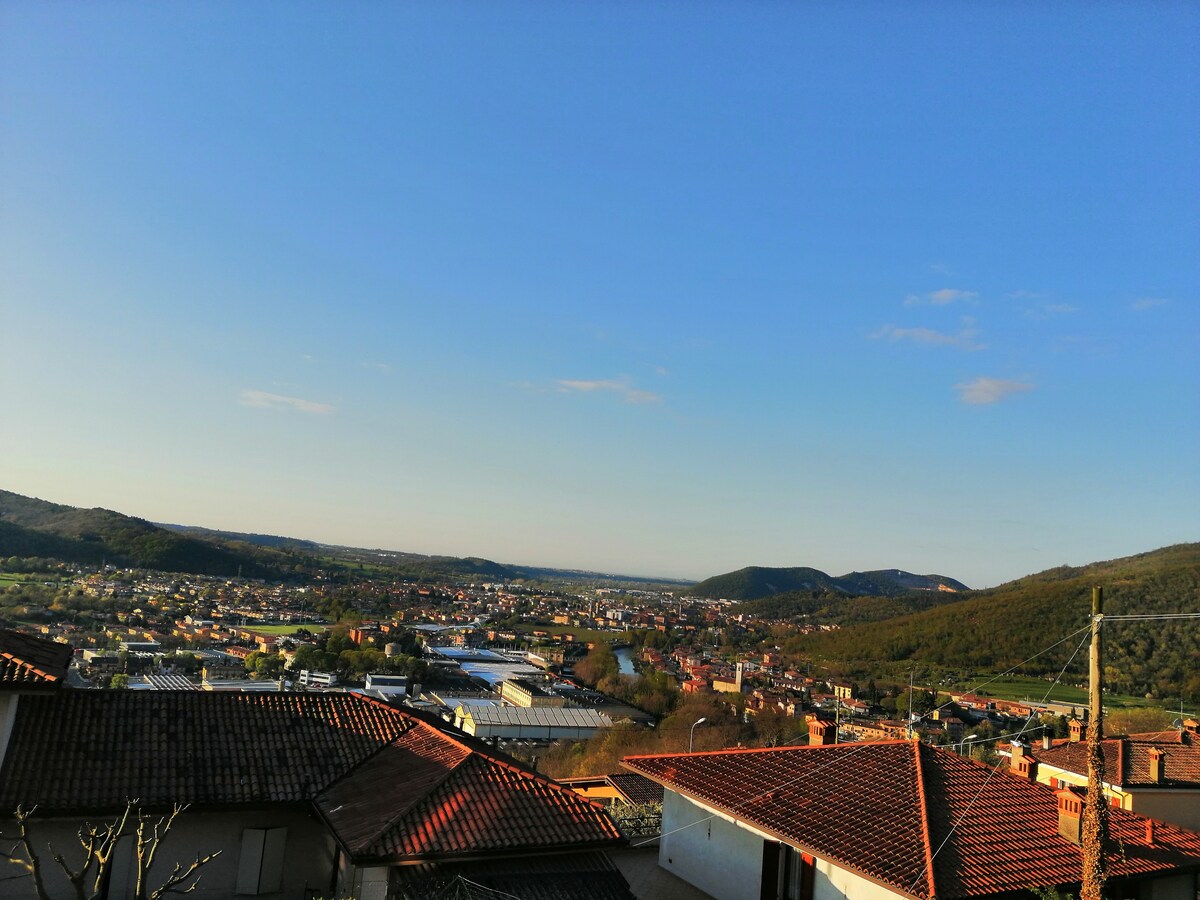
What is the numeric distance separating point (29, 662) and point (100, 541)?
118m

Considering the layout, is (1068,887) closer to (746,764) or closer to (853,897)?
(853,897)

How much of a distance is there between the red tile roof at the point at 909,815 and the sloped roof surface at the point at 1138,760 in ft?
23.9

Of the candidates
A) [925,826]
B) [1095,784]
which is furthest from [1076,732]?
[1095,784]

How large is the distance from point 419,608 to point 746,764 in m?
131

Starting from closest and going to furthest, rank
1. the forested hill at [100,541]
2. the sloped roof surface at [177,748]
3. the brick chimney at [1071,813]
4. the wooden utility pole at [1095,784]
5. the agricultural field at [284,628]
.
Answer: the wooden utility pole at [1095,784]
the brick chimney at [1071,813]
the sloped roof surface at [177,748]
the agricultural field at [284,628]
the forested hill at [100,541]

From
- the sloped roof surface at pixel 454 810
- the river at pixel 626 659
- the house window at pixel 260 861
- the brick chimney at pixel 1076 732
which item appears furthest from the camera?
the river at pixel 626 659

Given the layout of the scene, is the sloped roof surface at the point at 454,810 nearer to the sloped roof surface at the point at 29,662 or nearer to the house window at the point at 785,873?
the house window at the point at 785,873

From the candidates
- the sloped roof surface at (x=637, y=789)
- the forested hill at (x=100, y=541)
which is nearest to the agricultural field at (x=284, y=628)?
the forested hill at (x=100, y=541)

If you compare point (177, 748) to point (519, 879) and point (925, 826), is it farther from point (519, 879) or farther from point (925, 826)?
point (925, 826)

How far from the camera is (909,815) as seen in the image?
351 inches

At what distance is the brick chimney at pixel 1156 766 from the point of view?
55.0 ft

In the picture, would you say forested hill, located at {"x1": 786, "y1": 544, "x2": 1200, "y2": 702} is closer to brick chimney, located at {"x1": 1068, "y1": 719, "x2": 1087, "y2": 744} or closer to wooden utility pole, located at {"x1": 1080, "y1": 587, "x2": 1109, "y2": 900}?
brick chimney, located at {"x1": 1068, "y1": 719, "x2": 1087, "y2": 744}

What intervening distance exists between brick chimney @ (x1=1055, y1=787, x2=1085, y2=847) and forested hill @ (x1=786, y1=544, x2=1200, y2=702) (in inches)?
1519

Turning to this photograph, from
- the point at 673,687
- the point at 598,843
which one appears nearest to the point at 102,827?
the point at 598,843
